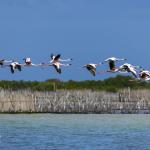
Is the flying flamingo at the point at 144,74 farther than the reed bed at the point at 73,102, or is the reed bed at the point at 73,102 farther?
the reed bed at the point at 73,102

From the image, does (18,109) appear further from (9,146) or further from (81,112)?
(9,146)

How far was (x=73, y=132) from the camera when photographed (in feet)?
201

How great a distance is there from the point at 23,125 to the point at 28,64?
130 feet

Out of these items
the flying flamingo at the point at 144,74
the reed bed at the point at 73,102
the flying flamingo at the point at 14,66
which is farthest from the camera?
the reed bed at the point at 73,102

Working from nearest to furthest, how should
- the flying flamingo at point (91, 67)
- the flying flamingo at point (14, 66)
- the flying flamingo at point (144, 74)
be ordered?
the flying flamingo at point (91, 67), the flying flamingo at point (14, 66), the flying flamingo at point (144, 74)

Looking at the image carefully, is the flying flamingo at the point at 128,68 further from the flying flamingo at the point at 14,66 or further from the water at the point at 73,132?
the water at the point at 73,132

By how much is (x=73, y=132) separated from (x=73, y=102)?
964 inches

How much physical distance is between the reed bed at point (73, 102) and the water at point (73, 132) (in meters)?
0.83

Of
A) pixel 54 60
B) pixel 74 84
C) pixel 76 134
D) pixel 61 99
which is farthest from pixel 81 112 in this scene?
pixel 54 60

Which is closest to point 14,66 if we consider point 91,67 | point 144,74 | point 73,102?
point 91,67

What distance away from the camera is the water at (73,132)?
48.5m

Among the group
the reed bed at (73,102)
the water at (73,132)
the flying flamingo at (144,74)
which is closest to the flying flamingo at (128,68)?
the flying flamingo at (144,74)

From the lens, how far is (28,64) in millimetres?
30516

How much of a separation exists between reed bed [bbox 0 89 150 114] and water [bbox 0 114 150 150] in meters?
0.83
